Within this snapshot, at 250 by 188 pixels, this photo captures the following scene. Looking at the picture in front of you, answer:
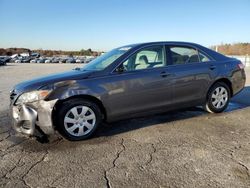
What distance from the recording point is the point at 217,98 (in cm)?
582

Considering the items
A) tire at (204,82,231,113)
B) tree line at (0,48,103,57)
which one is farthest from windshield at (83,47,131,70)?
tree line at (0,48,103,57)

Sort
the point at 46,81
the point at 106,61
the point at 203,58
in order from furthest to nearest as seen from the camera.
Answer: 1. the point at 203,58
2. the point at 106,61
3. the point at 46,81

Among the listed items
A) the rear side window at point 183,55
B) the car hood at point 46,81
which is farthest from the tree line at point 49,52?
the car hood at point 46,81

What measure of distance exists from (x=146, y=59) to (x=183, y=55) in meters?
0.88

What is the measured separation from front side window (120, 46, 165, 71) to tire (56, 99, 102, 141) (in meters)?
0.94

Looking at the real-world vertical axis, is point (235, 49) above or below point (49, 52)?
below

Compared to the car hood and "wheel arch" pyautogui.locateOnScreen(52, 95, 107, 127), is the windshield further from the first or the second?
"wheel arch" pyautogui.locateOnScreen(52, 95, 107, 127)

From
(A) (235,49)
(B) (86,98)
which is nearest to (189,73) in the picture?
(B) (86,98)

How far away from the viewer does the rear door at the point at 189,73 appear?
514 cm

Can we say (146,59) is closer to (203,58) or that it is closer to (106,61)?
(106,61)

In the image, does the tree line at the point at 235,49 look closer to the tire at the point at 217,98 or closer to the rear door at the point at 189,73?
the tire at the point at 217,98

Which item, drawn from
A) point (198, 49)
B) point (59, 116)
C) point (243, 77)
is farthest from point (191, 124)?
point (59, 116)

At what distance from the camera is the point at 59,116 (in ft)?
13.7

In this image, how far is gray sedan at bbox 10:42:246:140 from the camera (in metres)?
4.17
